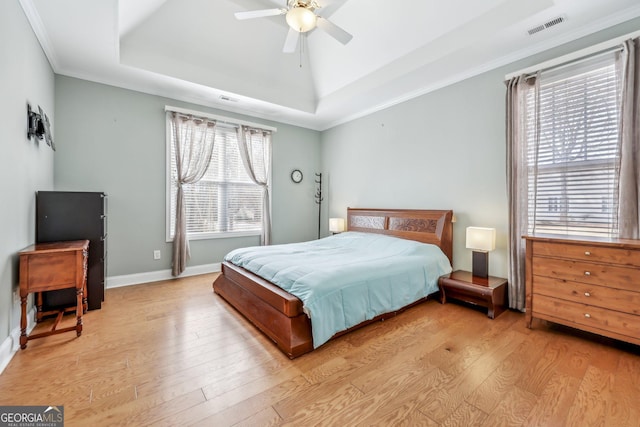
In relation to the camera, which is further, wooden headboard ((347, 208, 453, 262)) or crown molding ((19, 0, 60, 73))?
wooden headboard ((347, 208, 453, 262))

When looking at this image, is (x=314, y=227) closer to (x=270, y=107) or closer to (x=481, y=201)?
(x=270, y=107)

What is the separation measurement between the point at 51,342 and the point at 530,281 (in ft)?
13.5

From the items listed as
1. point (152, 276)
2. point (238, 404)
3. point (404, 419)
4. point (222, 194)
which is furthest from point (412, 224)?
point (152, 276)

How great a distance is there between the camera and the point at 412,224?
3736 millimetres

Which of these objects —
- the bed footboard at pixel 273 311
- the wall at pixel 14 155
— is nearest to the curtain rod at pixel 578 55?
the bed footboard at pixel 273 311

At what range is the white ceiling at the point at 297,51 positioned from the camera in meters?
2.44

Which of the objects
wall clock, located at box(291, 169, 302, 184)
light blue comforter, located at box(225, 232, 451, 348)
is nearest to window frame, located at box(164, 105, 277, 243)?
wall clock, located at box(291, 169, 302, 184)

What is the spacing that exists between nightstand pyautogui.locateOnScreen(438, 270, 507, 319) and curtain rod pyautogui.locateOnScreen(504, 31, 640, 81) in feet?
7.24

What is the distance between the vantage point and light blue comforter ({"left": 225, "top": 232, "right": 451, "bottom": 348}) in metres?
2.13

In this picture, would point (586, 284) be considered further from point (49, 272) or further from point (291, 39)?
point (49, 272)

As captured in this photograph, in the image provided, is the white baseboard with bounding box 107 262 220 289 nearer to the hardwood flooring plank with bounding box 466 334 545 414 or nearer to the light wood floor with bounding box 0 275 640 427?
the light wood floor with bounding box 0 275 640 427

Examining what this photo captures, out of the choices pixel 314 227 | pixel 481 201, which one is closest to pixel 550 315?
pixel 481 201

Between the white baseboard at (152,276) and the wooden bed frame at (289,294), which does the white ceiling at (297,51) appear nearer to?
the wooden bed frame at (289,294)

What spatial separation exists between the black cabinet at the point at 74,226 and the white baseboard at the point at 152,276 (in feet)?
2.86
